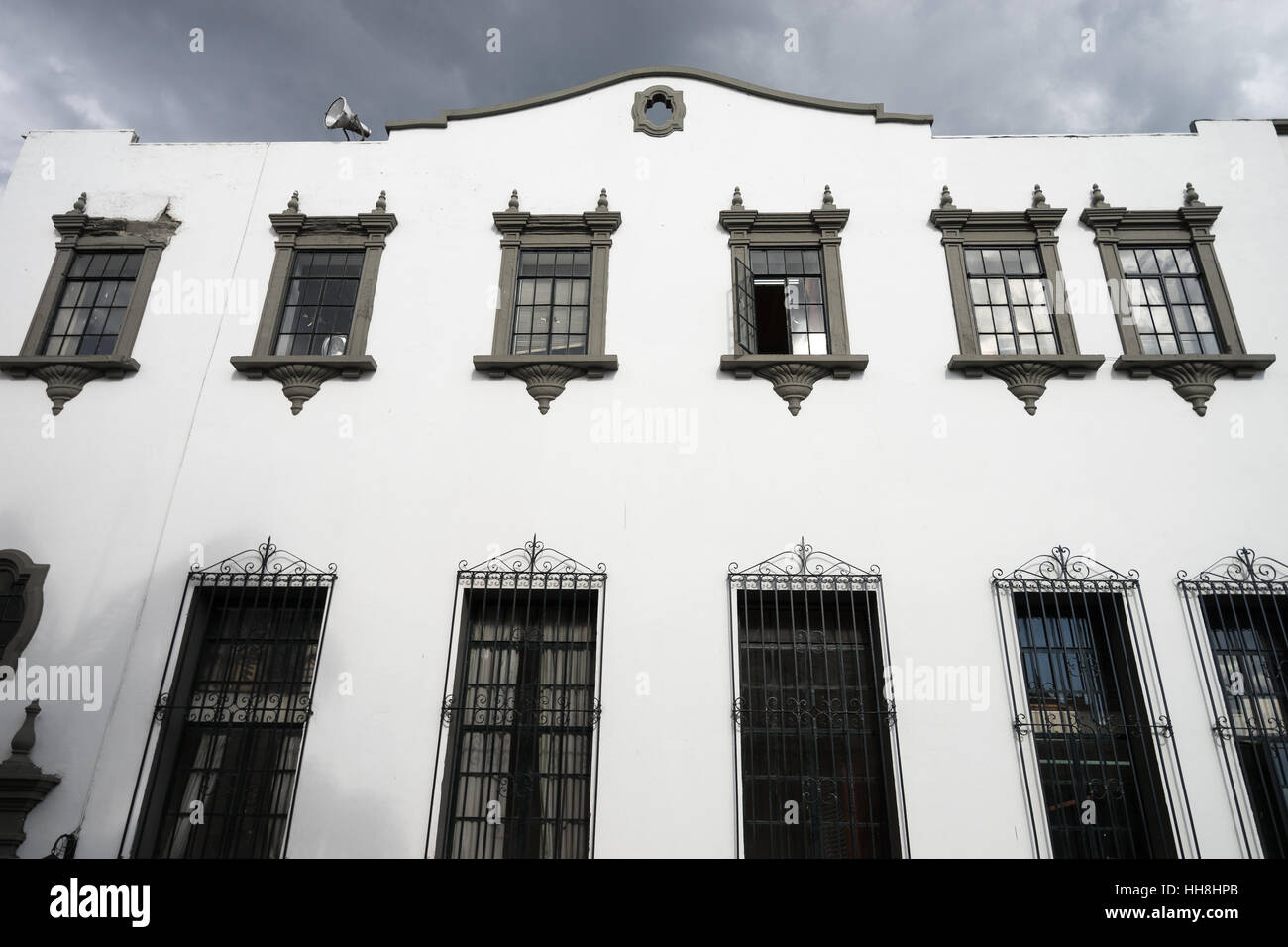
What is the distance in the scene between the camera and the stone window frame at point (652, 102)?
10508mm

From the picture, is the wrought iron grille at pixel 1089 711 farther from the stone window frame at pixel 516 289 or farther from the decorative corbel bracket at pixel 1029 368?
the stone window frame at pixel 516 289

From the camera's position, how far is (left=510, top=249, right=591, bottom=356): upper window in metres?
9.49

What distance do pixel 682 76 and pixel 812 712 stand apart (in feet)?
27.5

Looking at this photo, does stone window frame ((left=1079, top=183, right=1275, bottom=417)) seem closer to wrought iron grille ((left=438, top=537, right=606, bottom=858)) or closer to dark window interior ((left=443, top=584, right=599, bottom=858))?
wrought iron grille ((left=438, top=537, right=606, bottom=858))

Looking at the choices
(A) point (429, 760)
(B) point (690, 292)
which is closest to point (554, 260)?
(B) point (690, 292)

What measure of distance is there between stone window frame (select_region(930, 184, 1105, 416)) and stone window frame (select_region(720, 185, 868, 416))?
1.22 m

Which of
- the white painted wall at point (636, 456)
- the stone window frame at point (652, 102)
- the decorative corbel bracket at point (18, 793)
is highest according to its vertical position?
the stone window frame at point (652, 102)

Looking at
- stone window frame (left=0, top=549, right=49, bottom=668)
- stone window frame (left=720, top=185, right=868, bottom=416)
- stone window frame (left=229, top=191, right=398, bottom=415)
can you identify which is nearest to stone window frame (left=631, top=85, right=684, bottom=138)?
stone window frame (left=720, top=185, right=868, bottom=416)

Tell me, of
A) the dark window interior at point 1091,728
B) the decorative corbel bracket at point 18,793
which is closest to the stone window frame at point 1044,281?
the dark window interior at point 1091,728

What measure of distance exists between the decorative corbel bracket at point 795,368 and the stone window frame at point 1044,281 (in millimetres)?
1174

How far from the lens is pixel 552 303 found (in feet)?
31.7

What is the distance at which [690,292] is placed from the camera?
9.53 meters

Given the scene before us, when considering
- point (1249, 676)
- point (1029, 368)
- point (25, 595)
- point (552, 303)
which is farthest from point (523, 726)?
point (1249, 676)

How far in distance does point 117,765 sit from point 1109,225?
12343mm
